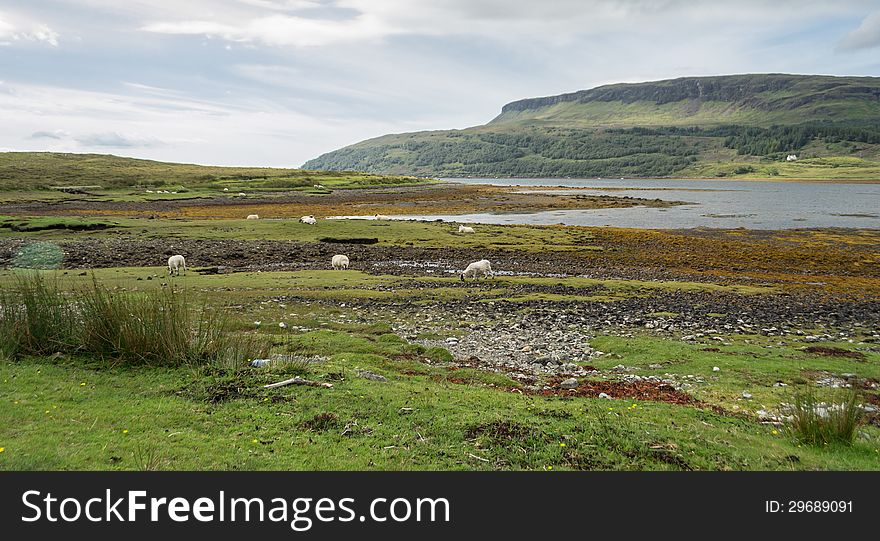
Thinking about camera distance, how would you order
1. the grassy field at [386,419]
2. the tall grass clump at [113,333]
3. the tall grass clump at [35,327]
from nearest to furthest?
the grassy field at [386,419], the tall grass clump at [113,333], the tall grass clump at [35,327]

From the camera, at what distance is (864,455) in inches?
332

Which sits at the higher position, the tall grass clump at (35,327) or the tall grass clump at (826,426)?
the tall grass clump at (35,327)

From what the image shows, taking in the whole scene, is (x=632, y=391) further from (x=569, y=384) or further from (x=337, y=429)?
(x=337, y=429)

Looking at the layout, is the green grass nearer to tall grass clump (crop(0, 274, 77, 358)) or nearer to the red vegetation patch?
tall grass clump (crop(0, 274, 77, 358))

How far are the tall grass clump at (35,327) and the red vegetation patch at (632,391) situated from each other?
40.1 feet

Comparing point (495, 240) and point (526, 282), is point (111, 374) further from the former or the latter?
point (495, 240)

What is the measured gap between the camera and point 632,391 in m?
13.1

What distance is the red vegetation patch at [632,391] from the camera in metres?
12.5

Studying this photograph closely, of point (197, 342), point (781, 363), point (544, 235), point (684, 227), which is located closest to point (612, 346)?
point (781, 363)

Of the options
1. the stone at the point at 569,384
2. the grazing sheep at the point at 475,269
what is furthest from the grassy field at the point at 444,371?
the grazing sheep at the point at 475,269

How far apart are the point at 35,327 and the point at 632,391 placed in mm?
15264

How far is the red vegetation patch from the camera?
12.5m

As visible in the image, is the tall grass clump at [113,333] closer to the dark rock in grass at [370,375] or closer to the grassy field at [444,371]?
the grassy field at [444,371]

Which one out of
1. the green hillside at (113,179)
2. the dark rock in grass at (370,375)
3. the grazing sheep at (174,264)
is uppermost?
the green hillside at (113,179)
